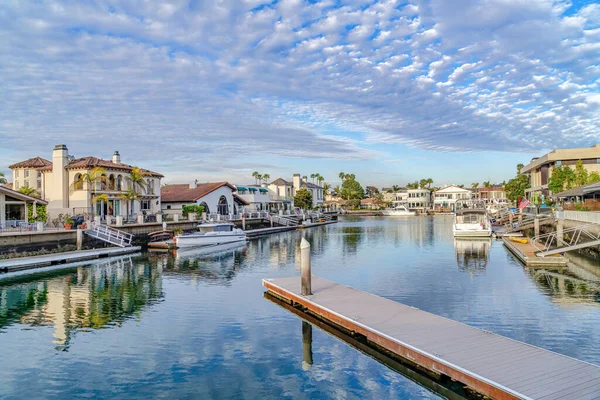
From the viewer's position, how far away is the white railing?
32.1 metres

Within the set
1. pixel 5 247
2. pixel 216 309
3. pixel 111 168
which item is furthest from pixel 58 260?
pixel 111 168

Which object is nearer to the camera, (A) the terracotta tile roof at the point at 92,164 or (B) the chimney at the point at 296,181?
(A) the terracotta tile roof at the point at 92,164

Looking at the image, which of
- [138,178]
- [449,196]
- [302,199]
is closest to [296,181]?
[302,199]

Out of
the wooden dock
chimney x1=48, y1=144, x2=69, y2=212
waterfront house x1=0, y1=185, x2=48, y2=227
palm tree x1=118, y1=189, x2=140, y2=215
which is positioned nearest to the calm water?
the wooden dock

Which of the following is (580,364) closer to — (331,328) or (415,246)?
(331,328)

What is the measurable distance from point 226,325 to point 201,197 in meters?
49.4

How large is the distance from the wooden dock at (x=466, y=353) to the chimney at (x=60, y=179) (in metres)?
42.2

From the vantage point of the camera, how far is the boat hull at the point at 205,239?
145 feet

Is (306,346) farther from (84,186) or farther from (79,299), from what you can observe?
(84,186)

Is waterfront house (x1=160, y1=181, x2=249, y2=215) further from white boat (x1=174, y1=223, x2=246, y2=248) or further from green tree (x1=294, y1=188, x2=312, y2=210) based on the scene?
green tree (x1=294, y1=188, x2=312, y2=210)

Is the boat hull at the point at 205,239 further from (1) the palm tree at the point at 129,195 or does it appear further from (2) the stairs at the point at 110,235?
(1) the palm tree at the point at 129,195

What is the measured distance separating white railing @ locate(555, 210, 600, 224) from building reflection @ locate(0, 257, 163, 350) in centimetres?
2900

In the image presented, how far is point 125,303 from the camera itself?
21.1 metres

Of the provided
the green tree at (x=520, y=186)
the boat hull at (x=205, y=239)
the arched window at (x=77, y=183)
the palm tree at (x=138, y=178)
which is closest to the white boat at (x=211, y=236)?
the boat hull at (x=205, y=239)
